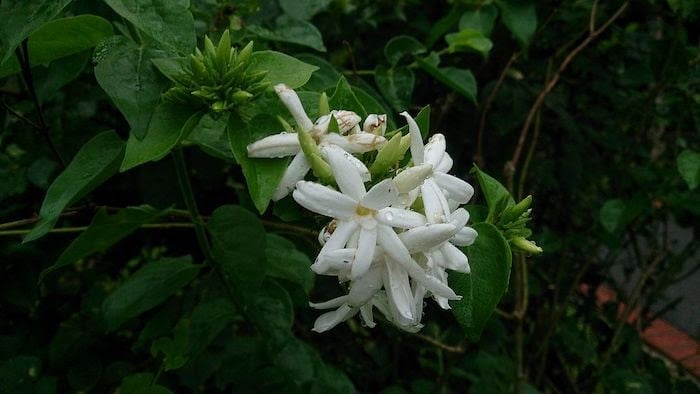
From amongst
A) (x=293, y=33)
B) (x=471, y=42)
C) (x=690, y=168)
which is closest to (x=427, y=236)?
(x=293, y=33)

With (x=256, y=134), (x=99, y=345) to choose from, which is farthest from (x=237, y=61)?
(x=99, y=345)

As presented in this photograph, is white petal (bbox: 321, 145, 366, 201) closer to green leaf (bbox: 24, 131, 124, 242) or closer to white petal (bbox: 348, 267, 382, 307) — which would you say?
white petal (bbox: 348, 267, 382, 307)

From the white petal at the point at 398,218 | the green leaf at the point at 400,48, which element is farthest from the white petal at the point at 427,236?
the green leaf at the point at 400,48

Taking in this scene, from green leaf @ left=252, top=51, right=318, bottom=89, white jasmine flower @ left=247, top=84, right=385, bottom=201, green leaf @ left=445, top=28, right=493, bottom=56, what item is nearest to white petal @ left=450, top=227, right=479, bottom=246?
white jasmine flower @ left=247, top=84, right=385, bottom=201

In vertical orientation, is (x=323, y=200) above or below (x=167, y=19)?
below

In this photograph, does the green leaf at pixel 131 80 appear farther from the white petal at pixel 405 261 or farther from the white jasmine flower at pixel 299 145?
the white petal at pixel 405 261

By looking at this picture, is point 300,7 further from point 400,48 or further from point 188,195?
point 188,195

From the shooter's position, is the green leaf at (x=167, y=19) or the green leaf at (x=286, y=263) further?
the green leaf at (x=286, y=263)
